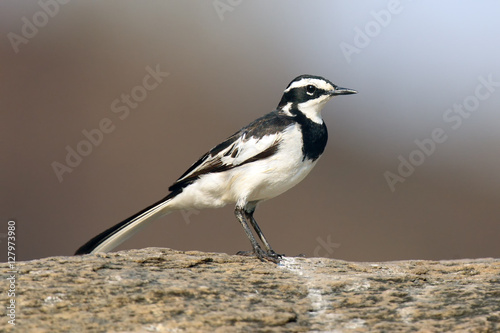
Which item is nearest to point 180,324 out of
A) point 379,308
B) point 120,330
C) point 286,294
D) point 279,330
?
point 120,330

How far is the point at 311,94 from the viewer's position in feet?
27.1

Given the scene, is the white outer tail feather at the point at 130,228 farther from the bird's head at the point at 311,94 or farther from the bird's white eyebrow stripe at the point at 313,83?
the bird's white eyebrow stripe at the point at 313,83

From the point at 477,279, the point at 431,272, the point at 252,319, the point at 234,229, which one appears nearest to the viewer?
the point at 252,319

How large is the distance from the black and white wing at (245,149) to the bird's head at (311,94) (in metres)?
0.27

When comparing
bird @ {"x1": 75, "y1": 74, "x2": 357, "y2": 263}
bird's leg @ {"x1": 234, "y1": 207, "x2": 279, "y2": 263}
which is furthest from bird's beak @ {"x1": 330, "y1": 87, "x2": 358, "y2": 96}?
bird's leg @ {"x1": 234, "y1": 207, "x2": 279, "y2": 263}

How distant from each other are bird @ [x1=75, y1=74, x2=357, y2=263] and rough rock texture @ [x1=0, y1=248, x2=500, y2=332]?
0.92 meters

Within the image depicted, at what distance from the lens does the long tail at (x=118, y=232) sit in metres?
7.73

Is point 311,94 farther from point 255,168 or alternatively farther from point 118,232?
point 118,232

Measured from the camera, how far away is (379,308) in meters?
5.42

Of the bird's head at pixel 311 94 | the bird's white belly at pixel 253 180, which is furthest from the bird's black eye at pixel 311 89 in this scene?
the bird's white belly at pixel 253 180

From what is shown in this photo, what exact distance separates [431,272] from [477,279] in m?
0.58

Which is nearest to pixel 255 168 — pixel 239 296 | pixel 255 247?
pixel 255 247

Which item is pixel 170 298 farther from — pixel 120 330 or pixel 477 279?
pixel 477 279

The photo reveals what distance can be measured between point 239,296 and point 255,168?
2.30 m
